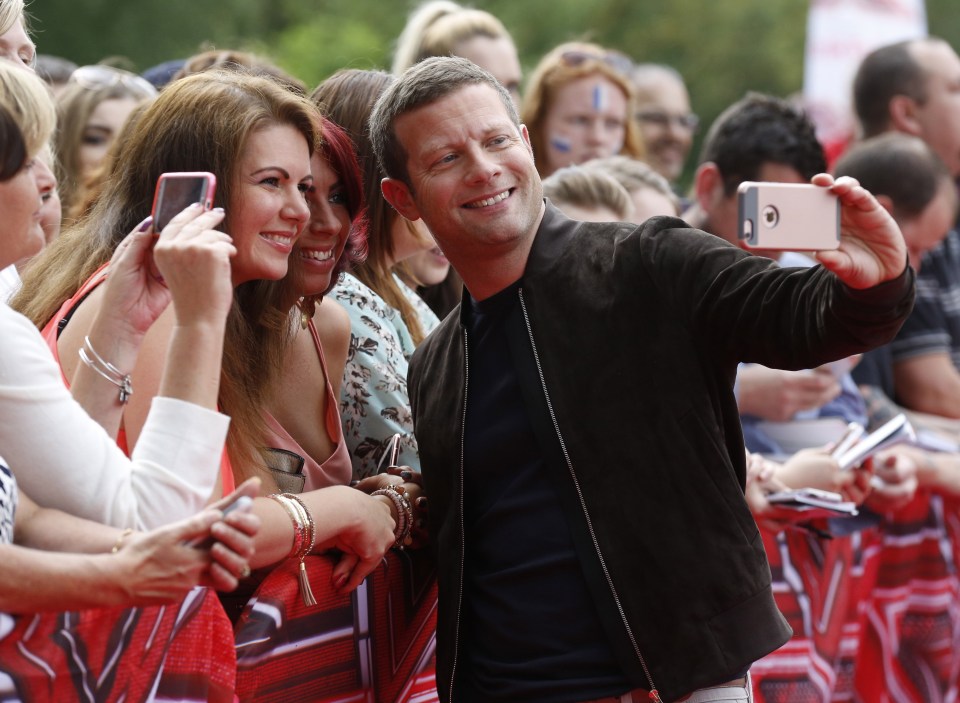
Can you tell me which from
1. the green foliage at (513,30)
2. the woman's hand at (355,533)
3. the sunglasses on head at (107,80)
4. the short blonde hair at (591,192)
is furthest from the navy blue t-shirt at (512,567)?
the green foliage at (513,30)

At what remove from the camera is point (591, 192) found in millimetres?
4594

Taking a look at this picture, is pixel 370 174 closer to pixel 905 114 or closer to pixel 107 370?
pixel 107 370

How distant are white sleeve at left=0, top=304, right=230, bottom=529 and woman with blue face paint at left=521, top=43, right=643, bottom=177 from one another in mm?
3990

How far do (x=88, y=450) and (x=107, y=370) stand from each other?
0.32 meters

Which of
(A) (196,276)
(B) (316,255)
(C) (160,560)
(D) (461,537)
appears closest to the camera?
(C) (160,560)

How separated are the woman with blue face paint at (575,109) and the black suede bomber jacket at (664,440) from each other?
3346mm

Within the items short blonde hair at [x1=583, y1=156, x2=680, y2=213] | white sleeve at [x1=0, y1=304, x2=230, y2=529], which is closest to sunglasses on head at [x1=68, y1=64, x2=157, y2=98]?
short blonde hair at [x1=583, y1=156, x2=680, y2=213]

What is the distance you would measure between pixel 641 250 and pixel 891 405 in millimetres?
2746

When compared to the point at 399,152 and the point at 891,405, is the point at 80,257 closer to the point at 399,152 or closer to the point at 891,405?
the point at 399,152

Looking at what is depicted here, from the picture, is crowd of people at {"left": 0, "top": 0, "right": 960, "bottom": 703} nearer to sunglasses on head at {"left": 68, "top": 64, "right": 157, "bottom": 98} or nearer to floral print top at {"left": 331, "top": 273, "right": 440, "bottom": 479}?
floral print top at {"left": 331, "top": 273, "right": 440, "bottom": 479}

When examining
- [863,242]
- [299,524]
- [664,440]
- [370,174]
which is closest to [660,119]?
[370,174]

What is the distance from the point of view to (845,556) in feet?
15.8

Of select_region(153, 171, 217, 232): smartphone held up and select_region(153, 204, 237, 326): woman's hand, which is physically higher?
select_region(153, 171, 217, 232): smartphone held up

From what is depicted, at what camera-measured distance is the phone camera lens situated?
2494 millimetres
